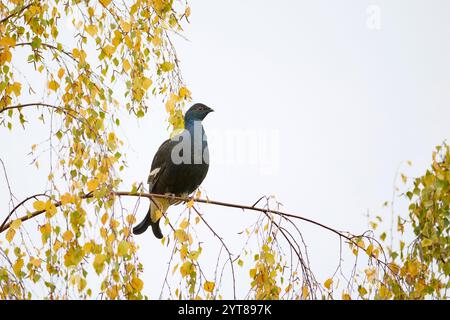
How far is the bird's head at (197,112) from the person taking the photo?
676cm


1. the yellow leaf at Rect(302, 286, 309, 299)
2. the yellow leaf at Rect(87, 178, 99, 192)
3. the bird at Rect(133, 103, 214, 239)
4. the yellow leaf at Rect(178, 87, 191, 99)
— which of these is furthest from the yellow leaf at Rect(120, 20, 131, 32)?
the bird at Rect(133, 103, 214, 239)

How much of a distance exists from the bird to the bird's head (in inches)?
2.2

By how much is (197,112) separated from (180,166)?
2.36ft

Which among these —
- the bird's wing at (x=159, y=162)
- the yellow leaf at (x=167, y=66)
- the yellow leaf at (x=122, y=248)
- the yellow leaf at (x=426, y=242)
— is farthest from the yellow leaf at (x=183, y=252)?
the bird's wing at (x=159, y=162)

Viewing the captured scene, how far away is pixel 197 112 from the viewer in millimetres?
6781

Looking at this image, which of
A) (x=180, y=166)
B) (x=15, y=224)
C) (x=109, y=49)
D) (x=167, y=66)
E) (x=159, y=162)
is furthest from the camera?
(x=159, y=162)

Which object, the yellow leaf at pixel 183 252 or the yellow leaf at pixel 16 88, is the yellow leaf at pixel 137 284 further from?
the yellow leaf at pixel 16 88

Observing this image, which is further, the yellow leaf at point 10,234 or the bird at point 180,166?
the bird at point 180,166

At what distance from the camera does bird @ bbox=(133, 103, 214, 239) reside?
6289mm

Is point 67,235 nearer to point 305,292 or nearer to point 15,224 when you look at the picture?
point 15,224

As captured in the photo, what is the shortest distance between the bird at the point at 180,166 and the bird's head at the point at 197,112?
0.18 ft

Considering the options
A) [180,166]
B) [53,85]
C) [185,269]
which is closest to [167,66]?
[53,85]

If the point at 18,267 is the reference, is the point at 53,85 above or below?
above
